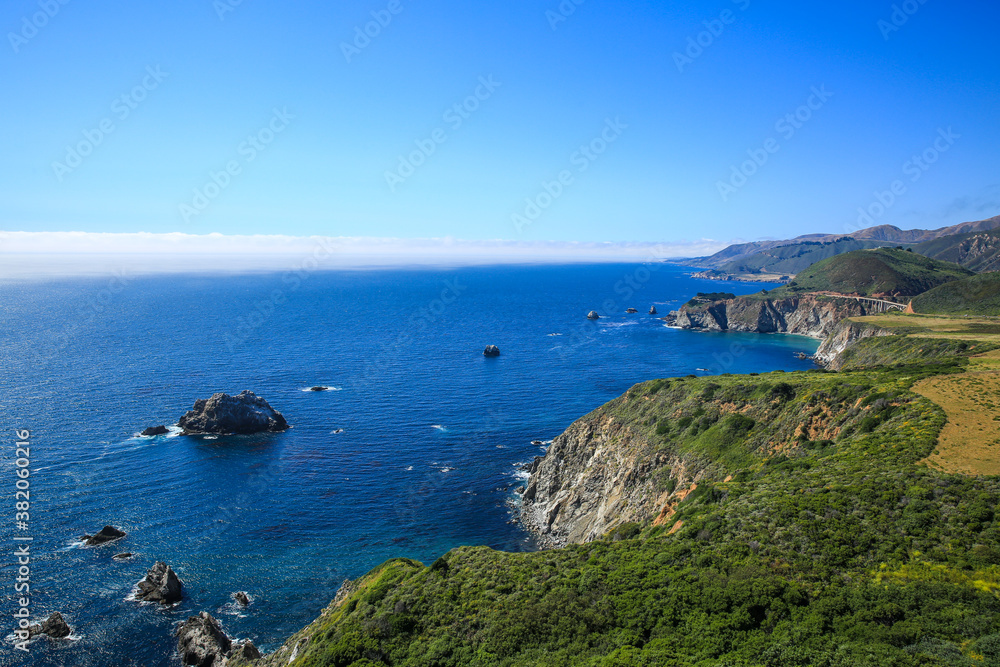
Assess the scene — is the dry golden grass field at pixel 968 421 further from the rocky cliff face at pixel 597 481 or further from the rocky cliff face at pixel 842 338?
the rocky cliff face at pixel 842 338

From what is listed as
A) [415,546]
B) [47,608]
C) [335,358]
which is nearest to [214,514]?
[47,608]

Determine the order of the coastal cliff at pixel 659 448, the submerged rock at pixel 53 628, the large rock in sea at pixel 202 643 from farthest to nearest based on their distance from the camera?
the coastal cliff at pixel 659 448, the submerged rock at pixel 53 628, the large rock in sea at pixel 202 643

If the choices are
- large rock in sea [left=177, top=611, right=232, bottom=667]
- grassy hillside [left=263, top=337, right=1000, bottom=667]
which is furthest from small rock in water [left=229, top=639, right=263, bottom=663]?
grassy hillside [left=263, top=337, right=1000, bottom=667]

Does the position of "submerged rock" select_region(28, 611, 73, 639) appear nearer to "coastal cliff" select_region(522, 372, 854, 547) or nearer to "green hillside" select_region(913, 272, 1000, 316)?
"coastal cliff" select_region(522, 372, 854, 547)

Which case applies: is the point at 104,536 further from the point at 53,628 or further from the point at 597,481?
the point at 597,481

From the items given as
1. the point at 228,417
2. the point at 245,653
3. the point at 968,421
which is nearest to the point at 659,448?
the point at 968,421

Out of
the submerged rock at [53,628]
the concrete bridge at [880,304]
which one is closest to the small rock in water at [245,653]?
the submerged rock at [53,628]
